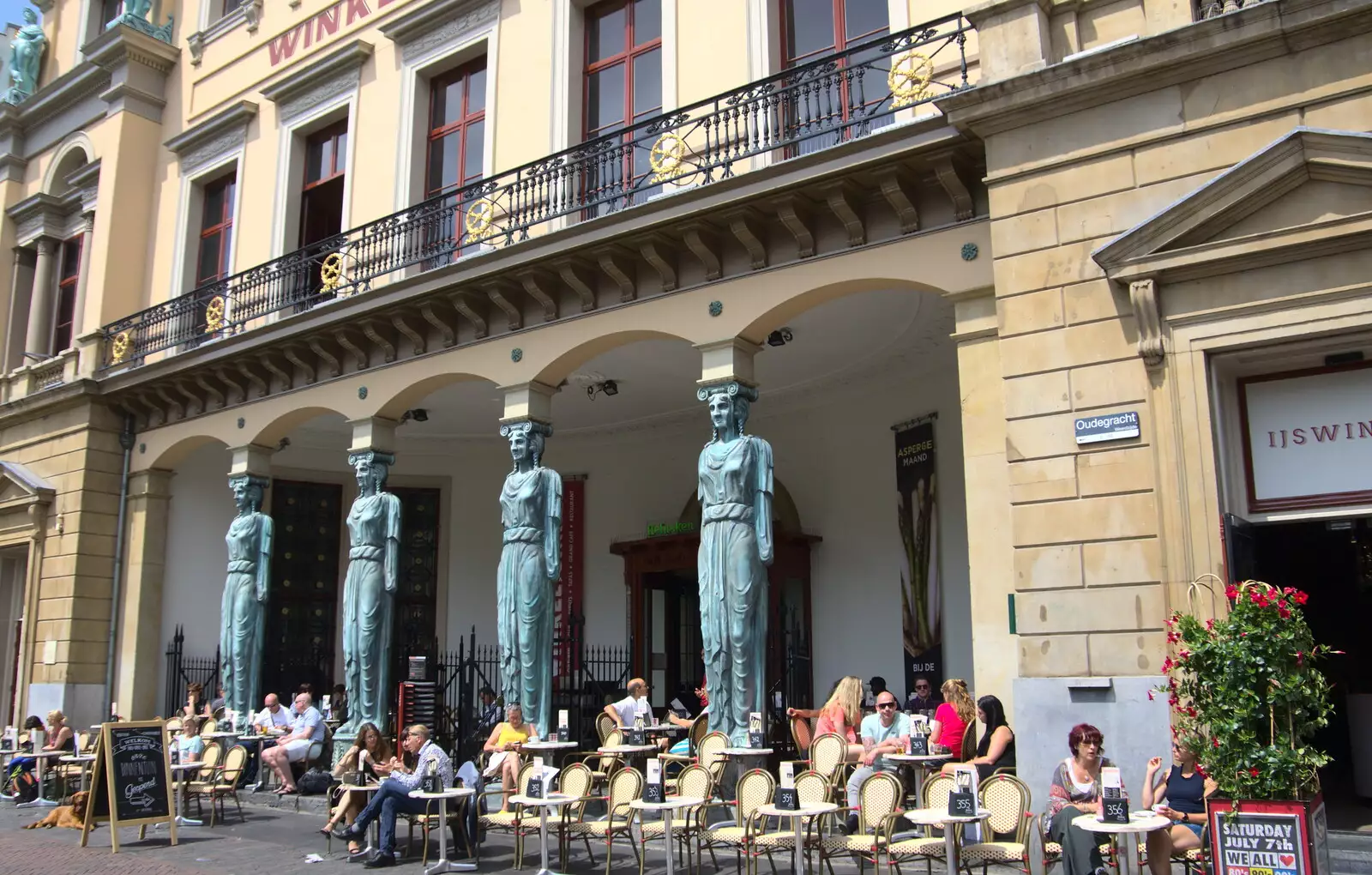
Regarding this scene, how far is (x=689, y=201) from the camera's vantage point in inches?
410

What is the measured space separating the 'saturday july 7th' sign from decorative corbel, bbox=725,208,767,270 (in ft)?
11.9

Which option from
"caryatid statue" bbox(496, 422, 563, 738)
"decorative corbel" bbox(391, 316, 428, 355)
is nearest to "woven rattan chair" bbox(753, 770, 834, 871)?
"caryatid statue" bbox(496, 422, 563, 738)

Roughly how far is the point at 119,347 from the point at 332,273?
504cm

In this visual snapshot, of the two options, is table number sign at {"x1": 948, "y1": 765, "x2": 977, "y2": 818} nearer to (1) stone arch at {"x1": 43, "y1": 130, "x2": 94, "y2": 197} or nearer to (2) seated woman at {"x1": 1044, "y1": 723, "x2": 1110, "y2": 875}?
(2) seated woman at {"x1": 1044, "y1": 723, "x2": 1110, "y2": 875}

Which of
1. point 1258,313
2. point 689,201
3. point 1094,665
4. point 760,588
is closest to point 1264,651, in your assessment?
point 1094,665

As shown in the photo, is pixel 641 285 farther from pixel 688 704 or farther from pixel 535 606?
pixel 688 704

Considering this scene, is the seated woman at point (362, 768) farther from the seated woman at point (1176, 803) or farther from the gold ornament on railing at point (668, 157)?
the seated woman at point (1176, 803)

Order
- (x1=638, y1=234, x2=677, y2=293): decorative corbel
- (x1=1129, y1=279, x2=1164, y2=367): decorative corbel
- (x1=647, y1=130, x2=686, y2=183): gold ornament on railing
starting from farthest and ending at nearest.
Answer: (x1=647, y1=130, x2=686, y2=183): gold ornament on railing < (x1=638, y1=234, x2=677, y2=293): decorative corbel < (x1=1129, y1=279, x2=1164, y2=367): decorative corbel

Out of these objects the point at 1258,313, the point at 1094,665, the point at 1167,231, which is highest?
the point at 1167,231

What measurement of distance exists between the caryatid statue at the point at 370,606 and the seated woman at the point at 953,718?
678cm

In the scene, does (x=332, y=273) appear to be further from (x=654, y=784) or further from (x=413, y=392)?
(x=654, y=784)

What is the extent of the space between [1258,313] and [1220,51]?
1.80 meters

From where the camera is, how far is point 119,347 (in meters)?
17.0

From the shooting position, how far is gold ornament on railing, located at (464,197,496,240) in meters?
12.5
